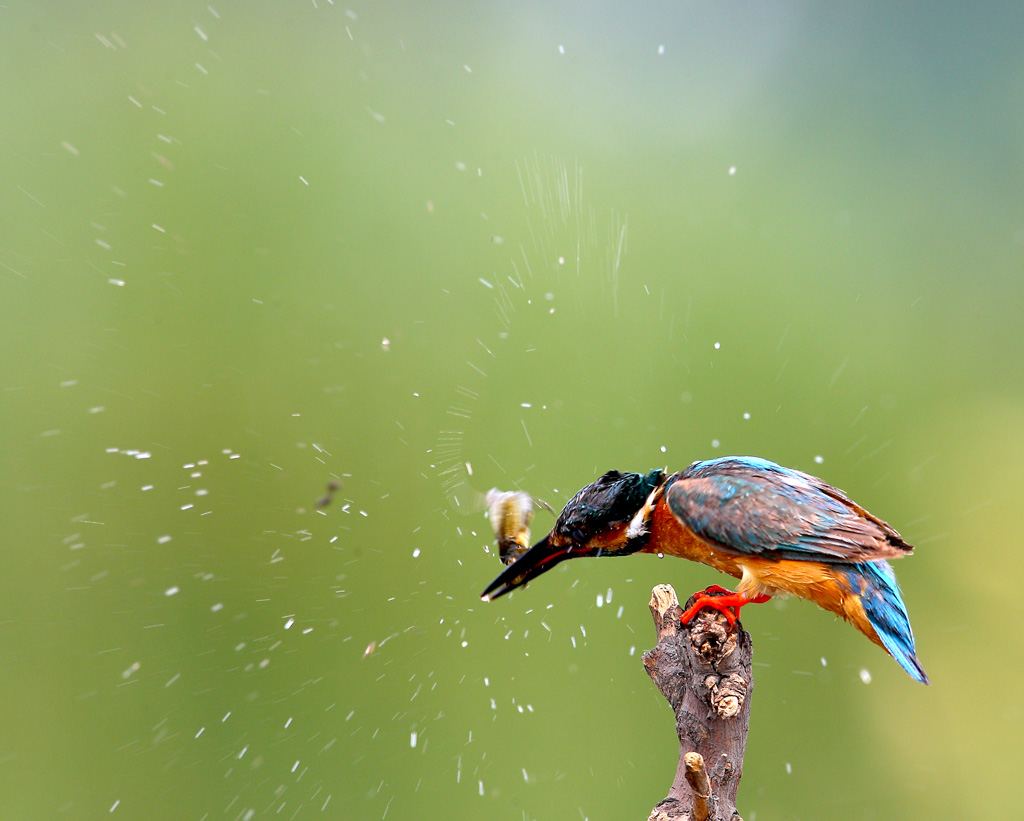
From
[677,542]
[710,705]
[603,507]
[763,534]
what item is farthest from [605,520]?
[710,705]

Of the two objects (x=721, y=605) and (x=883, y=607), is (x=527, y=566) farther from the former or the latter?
(x=883, y=607)

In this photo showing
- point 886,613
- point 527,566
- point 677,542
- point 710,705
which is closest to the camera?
point 710,705

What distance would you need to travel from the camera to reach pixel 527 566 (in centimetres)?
171

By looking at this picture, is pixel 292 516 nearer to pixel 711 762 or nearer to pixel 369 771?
pixel 369 771

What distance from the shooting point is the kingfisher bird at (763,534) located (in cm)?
138

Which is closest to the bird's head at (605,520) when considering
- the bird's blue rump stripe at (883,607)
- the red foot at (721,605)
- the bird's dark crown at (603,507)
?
the bird's dark crown at (603,507)

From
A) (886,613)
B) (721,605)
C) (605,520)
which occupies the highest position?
(605,520)

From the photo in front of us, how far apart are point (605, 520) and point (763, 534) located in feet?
1.08

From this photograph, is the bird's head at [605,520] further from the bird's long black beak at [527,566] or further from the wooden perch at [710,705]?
the wooden perch at [710,705]

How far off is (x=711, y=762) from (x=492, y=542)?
3.39ft

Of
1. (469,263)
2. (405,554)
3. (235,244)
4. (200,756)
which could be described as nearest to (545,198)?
(469,263)

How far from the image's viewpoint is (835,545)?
138 cm

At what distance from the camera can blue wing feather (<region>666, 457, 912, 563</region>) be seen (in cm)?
137

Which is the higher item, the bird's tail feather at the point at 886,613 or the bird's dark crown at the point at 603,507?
the bird's dark crown at the point at 603,507
